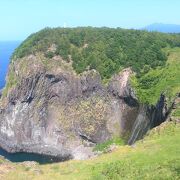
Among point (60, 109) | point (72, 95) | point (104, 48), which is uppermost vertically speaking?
point (104, 48)

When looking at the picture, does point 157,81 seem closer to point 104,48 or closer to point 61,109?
point 104,48

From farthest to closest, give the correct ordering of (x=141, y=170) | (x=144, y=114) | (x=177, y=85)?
1. (x=144, y=114)
2. (x=177, y=85)
3. (x=141, y=170)

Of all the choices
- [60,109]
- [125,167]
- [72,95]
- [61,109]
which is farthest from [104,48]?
[125,167]

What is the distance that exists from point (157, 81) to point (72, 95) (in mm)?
21216

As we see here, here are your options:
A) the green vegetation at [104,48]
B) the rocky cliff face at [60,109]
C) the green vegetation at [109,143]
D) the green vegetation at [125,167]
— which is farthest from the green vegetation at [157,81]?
the green vegetation at [125,167]

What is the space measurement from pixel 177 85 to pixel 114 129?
21.8 m

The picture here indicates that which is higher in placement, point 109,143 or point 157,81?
point 157,81

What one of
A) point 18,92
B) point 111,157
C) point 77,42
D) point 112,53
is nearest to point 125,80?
point 112,53

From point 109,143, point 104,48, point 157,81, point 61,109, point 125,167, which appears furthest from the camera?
point 104,48

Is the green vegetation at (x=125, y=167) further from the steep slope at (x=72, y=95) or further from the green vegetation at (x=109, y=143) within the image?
the steep slope at (x=72, y=95)

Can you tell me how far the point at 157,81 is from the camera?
96.8 meters

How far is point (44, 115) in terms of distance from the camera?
104 meters

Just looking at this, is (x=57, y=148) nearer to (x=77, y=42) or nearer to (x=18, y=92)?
(x=18, y=92)

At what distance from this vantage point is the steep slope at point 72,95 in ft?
327
